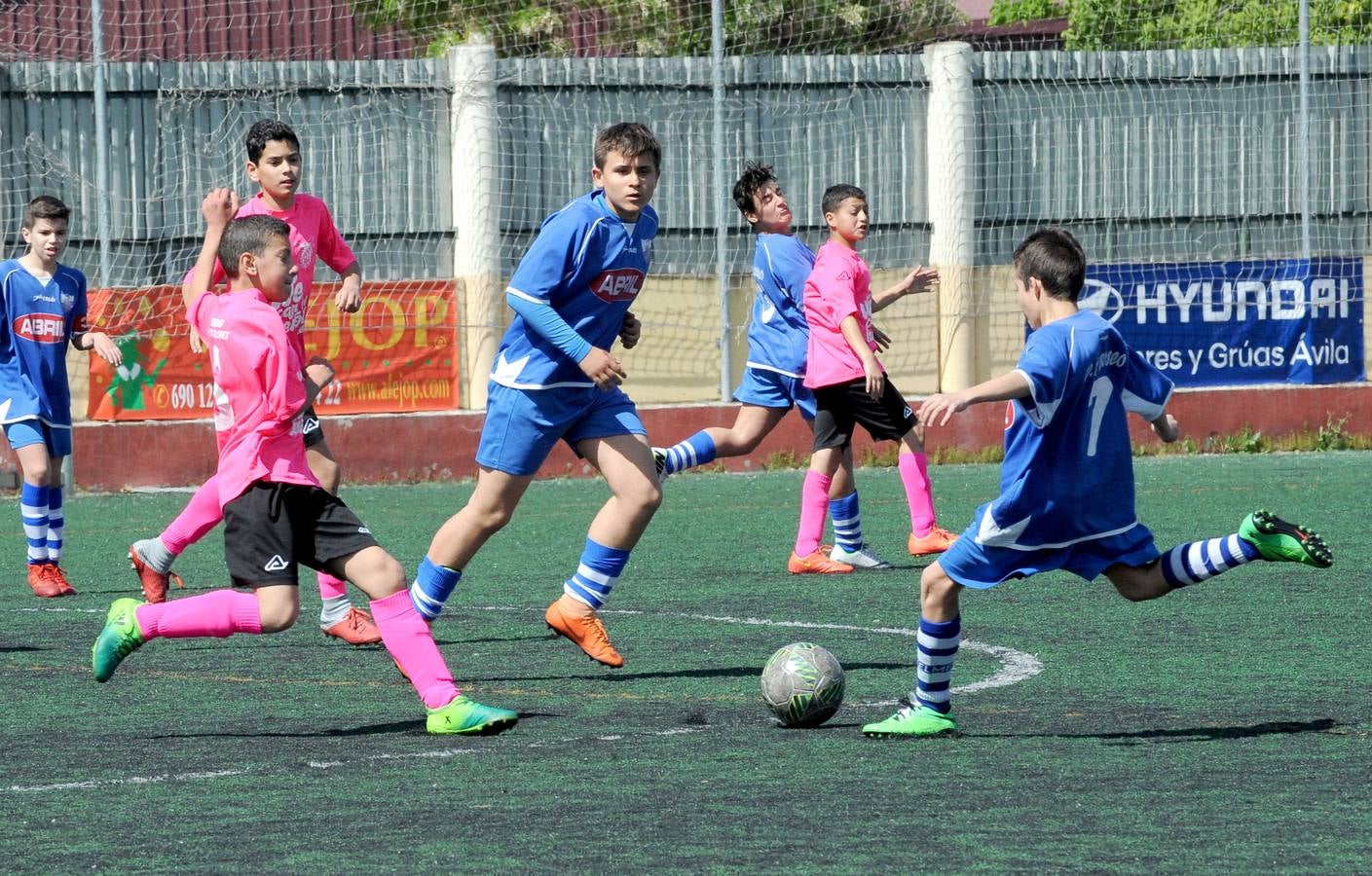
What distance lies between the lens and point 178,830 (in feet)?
16.5

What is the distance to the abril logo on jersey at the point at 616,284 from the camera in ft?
25.4

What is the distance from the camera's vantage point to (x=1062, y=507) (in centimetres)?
618

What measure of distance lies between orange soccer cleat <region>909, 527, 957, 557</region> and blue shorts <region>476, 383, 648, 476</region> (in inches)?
146

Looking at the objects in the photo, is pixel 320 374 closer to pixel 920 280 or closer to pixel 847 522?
pixel 920 280

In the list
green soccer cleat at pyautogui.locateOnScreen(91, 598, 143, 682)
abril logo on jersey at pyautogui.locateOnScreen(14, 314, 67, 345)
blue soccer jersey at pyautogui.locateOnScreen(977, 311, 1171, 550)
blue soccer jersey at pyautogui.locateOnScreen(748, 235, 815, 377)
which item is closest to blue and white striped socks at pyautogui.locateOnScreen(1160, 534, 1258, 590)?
blue soccer jersey at pyautogui.locateOnScreen(977, 311, 1171, 550)

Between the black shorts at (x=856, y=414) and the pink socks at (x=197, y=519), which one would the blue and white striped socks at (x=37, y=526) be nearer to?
the pink socks at (x=197, y=519)

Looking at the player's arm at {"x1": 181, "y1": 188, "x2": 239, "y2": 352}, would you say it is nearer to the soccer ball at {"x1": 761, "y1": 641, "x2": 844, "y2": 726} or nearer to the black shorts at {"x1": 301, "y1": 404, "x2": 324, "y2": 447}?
the black shorts at {"x1": 301, "y1": 404, "x2": 324, "y2": 447}

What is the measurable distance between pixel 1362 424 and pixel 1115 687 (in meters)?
12.8

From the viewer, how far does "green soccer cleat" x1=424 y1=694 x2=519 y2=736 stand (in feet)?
20.7

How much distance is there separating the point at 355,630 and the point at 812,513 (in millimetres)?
3177

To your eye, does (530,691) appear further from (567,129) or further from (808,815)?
(567,129)

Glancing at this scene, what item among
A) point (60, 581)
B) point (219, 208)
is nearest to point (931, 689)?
point (219, 208)

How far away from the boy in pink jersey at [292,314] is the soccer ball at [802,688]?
7.89 ft

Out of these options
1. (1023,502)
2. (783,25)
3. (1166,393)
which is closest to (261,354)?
(1023,502)
